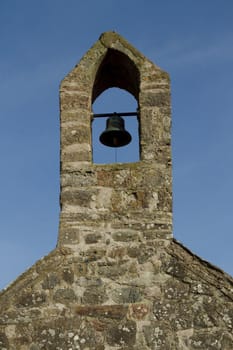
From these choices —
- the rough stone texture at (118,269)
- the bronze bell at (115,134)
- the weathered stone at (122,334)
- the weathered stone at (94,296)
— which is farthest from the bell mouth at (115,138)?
the weathered stone at (122,334)

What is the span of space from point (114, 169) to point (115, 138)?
0.96m

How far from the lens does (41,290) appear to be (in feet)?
25.3

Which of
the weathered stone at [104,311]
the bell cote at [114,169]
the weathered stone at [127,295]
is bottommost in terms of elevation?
the weathered stone at [104,311]

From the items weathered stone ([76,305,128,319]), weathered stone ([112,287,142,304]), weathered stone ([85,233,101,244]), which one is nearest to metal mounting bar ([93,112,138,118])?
weathered stone ([85,233,101,244])

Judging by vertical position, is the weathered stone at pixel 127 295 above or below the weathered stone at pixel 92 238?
below

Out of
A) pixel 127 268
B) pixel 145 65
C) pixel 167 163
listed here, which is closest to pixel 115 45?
pixel 145 65

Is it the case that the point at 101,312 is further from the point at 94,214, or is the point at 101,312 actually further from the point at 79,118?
the point at 79,118

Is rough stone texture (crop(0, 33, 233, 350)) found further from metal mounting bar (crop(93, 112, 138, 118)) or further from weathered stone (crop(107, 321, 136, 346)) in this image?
metal mounting bar (crop(93, 112, 138, 118))

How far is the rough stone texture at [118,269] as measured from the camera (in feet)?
24.3

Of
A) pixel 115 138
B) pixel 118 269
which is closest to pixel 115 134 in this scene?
pixel 115 138

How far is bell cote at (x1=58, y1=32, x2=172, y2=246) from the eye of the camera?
8.07 meters

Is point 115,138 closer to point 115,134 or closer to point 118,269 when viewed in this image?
point 115,134

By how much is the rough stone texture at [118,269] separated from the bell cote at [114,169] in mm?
11

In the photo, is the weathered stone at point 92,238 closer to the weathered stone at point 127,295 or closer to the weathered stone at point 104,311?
the weathered stone at point 127,295
